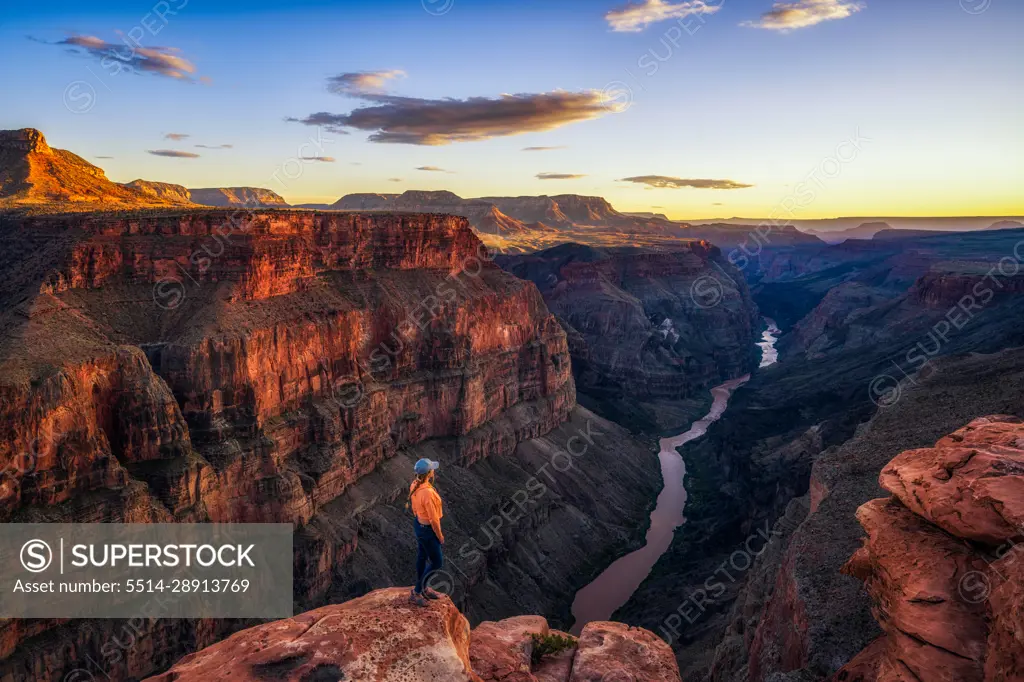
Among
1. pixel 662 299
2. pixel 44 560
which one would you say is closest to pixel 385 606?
pixel 44 560

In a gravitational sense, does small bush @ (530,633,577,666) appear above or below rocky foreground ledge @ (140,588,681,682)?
below

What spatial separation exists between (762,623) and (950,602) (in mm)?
19159

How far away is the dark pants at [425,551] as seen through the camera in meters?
17.9

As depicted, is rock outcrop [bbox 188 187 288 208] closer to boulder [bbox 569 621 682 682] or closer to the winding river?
the winding river

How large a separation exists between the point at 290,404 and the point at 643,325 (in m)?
101

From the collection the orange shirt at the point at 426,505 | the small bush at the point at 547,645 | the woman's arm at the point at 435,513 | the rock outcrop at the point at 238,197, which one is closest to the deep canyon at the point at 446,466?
the small bush at the point at 547,645

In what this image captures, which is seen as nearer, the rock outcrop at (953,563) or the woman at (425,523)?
the rock outcrop at (953,563)

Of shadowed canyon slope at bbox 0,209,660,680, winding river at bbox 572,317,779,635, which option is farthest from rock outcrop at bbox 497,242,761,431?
shadowed canyon slope at bbox 0,209,660,680

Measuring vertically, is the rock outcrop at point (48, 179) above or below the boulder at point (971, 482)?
above

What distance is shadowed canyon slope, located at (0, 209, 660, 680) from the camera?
35.3m

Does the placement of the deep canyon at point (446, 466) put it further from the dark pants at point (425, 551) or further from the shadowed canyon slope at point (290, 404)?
the dark pants at point (425, 551)

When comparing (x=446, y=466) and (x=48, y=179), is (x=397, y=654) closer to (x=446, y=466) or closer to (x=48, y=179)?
(x=446, y=466)

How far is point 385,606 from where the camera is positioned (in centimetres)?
1830

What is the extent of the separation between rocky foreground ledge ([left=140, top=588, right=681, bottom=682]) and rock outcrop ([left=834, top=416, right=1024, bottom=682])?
739cm
